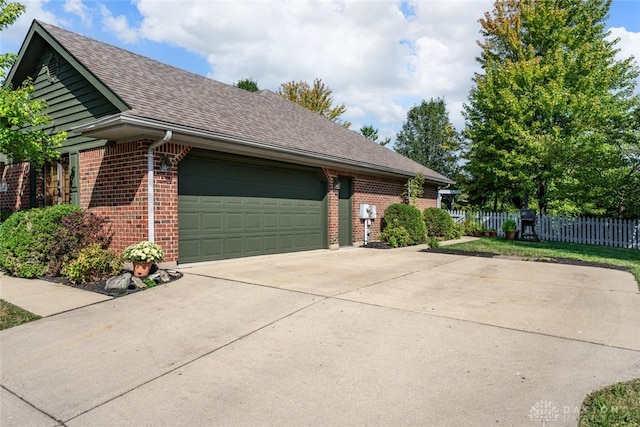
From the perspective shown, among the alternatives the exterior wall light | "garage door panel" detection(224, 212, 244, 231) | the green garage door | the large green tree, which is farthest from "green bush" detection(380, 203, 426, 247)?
the exterior wall light

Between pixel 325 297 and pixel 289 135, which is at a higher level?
pixel 289 135

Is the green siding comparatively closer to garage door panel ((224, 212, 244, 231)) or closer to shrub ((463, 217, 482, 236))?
garage door panel ((224, 212, 244, 231))

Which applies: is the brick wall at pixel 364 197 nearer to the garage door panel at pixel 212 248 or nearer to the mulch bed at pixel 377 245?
the mulch bed at pixel 377 245

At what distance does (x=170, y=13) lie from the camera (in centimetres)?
1034

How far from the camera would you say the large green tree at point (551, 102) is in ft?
52.6

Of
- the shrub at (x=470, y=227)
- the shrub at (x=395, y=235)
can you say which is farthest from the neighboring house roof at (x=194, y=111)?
the shrub at (x=470, y=227)

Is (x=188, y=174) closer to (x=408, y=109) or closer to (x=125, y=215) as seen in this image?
(x=125, y=215)

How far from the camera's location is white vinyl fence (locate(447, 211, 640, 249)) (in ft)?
49.1

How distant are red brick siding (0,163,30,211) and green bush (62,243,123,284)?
5.12 meters

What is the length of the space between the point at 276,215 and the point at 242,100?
436 cm

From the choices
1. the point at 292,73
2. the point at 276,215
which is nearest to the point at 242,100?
the point at 276,215

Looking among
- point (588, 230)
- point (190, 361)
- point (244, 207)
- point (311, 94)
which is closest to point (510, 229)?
point (588, 230)

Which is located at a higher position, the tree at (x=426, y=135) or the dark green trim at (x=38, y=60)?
the tree at (x=426, y=135)

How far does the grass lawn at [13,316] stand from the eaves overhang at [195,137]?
3102mm
